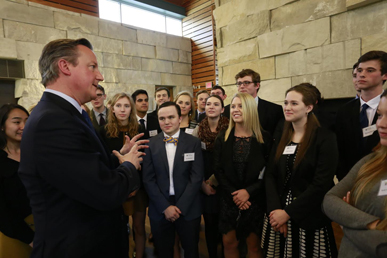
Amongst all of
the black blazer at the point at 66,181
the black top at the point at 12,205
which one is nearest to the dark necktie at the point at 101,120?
the black top at the point at 12,205

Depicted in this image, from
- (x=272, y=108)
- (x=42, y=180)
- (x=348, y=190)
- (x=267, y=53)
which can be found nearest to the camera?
(x=42, y=180)

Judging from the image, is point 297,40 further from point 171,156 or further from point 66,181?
point 66,181

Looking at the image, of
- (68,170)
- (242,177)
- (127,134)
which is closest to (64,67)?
(68,170)

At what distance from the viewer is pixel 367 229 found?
0.99 metres

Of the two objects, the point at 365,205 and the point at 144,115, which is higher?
the point at 144,115

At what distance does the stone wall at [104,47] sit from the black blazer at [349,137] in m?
5.62

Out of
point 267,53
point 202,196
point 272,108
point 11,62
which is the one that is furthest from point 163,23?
point 202,196

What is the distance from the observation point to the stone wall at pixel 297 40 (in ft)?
8.68

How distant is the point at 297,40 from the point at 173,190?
2718mm

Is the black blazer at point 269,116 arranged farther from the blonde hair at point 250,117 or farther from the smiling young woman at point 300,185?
the smiling young woman at point 300,185

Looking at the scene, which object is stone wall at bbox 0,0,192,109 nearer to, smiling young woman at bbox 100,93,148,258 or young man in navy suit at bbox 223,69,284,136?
Result: smiling young woman at bbox 100,93,148,258

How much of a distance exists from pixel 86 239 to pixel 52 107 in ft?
1.89

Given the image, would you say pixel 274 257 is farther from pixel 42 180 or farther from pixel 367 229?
pixel 42 180

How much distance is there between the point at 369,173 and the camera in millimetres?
1115
